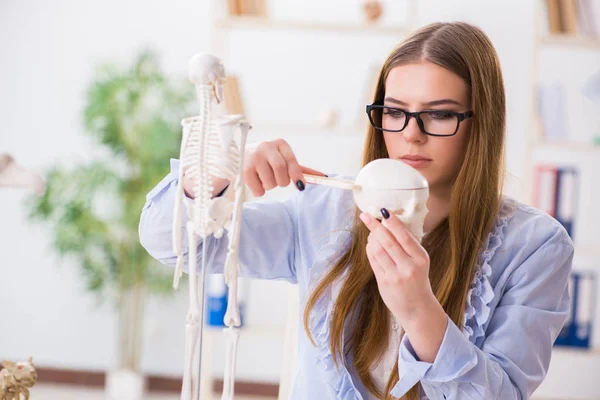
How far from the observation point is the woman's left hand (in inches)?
40.0

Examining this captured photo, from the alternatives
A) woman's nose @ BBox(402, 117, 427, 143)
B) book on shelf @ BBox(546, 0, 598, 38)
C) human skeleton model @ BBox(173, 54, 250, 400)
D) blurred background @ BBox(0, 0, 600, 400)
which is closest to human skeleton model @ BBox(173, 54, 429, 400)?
human skeleton model @ BBox(173, 54, 250, 400)

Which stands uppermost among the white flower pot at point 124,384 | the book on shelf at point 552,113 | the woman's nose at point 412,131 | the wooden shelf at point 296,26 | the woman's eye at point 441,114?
the wooden shelf at point 296,26

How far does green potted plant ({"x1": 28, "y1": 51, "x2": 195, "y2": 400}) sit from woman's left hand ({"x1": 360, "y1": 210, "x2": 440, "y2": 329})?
2.70 metres

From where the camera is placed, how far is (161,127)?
3.62 meters

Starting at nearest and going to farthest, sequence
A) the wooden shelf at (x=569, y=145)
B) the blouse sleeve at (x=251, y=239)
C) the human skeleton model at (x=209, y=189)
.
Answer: the human skeleton model at (x=209, y=189)
the blouse sleeve at (x=251, y=239)
the wooden shelf at (x=569, y=145)

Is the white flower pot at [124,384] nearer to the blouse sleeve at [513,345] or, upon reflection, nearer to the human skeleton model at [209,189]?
the blouse sleeve at [513,345]

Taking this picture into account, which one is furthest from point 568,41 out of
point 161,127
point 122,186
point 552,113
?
point 122,186

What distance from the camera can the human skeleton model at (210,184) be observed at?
2.97 ft

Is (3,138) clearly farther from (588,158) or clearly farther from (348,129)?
(588,158)

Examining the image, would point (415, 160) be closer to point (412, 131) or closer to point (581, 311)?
point (412, 131)

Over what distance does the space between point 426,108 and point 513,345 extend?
41cm

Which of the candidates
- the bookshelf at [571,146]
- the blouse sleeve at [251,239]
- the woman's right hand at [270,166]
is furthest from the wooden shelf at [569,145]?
the woman's right hand at [270,166]

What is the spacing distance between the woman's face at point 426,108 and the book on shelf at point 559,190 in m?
2.07

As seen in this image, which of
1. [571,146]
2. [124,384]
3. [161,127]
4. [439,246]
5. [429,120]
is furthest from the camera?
[124,384]
